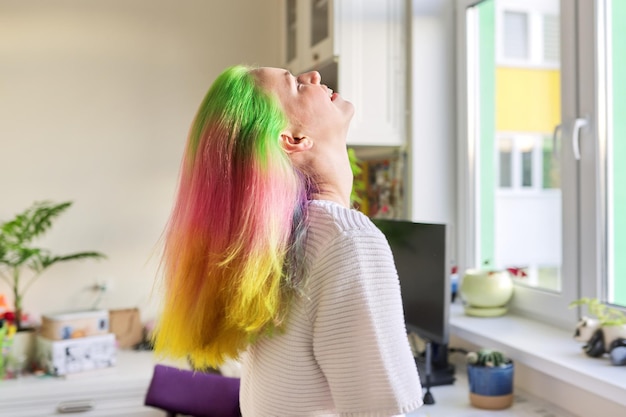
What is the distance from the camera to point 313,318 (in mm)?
825

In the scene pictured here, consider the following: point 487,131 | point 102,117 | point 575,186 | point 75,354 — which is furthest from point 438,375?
point 102,117

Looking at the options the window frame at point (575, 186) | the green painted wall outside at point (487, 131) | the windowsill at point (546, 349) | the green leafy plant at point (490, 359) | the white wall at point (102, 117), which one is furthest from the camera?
the white wall at point (102, 117)

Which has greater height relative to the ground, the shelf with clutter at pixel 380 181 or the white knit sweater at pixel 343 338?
the shelf with clutter at pixel 380 181

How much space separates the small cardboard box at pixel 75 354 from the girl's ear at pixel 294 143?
183 cm

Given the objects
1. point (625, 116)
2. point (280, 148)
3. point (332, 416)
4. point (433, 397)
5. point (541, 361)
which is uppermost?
point (625, 116)

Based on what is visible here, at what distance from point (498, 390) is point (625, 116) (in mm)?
791

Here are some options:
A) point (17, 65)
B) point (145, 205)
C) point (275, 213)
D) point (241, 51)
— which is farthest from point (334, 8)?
point (275, 213)

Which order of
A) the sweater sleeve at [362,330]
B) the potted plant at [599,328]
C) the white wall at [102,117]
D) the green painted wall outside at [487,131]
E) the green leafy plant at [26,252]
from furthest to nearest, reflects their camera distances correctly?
the white wall at [102,117] < the green leafy plant at [26,252] < the green painted wall outside at [487,131] < the potted plant at [599,328] < the sweater sleeve at [362,330]

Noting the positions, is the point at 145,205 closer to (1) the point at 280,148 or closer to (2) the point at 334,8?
(2) the point at 334,8

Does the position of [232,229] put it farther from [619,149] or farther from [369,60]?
[369,60]

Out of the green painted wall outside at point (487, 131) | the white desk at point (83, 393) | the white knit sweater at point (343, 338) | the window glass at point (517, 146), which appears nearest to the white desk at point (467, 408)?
the window glass at point (517, 146)

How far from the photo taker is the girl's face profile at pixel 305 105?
3.04 feet

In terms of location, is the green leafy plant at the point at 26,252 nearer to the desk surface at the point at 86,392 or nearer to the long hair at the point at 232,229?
the desk surface at the point at 86,392

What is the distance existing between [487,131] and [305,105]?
5.14 ft
